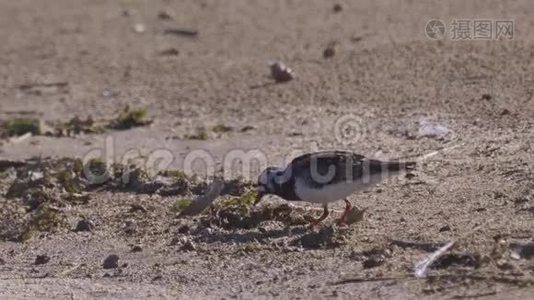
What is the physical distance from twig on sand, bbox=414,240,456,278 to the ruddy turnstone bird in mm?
833

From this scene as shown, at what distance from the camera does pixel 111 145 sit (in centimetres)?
1130

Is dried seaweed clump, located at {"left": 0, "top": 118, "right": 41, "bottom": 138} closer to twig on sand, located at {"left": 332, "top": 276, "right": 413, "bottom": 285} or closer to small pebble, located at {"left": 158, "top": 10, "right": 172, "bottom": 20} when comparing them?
small pebble, located at {"left": 158, "top": 10, "right": 172, "bottom": 20}

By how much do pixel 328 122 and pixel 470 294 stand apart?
165 inches

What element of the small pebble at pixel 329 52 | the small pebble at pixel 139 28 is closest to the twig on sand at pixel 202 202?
the small pebble at pixel 329 52

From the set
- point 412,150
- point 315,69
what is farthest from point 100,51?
point 412,150

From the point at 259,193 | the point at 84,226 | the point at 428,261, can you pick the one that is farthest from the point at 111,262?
the point at 428,261

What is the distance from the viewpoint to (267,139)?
35.7 feet

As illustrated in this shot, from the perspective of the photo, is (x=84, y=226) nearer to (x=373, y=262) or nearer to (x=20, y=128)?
(x=373, y=262)

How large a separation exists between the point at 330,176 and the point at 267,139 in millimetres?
2630

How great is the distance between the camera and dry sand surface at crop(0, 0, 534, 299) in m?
7.76

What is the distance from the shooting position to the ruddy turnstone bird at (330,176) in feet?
27.1

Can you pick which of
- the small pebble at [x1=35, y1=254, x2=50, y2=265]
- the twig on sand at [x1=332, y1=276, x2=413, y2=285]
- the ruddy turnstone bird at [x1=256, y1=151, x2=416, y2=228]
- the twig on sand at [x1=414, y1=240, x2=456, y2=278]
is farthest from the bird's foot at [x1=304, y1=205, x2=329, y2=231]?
the small pebble at [x1=35, y1=254, x2=50, y2=265]

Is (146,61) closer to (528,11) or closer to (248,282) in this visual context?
(528,11)

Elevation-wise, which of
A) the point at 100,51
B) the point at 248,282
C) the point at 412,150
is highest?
the point at 100,51
